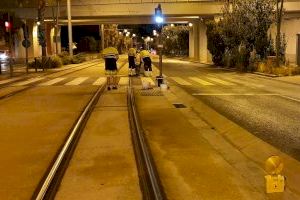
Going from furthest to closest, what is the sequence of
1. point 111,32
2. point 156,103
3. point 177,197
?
1. point 111,32
2. point 156,103
3. point 177,197

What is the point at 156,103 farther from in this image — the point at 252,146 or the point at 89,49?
the point at 89,49

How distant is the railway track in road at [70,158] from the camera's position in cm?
677

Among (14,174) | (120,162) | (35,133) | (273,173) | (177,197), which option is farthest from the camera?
(35,133)

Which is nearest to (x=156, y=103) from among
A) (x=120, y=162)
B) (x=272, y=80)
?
(x=120, y=162)

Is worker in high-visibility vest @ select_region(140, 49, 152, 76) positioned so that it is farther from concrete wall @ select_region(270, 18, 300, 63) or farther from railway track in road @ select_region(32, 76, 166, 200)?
concrete wall @ select_region(270, 18, 300, 63)

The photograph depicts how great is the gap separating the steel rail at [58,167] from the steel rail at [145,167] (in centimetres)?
116

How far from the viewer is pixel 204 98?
18.3m

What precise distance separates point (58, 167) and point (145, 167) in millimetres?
1347

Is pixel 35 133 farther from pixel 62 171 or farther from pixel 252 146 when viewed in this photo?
pixel 252 146

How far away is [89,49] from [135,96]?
84790 millimetres

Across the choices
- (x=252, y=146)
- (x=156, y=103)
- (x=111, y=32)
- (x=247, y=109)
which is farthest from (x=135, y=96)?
(x=111, y=32)

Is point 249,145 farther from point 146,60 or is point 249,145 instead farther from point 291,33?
point 291,33

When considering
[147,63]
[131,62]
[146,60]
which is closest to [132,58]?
[131,62]

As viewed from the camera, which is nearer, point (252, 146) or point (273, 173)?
point (273, 173)
